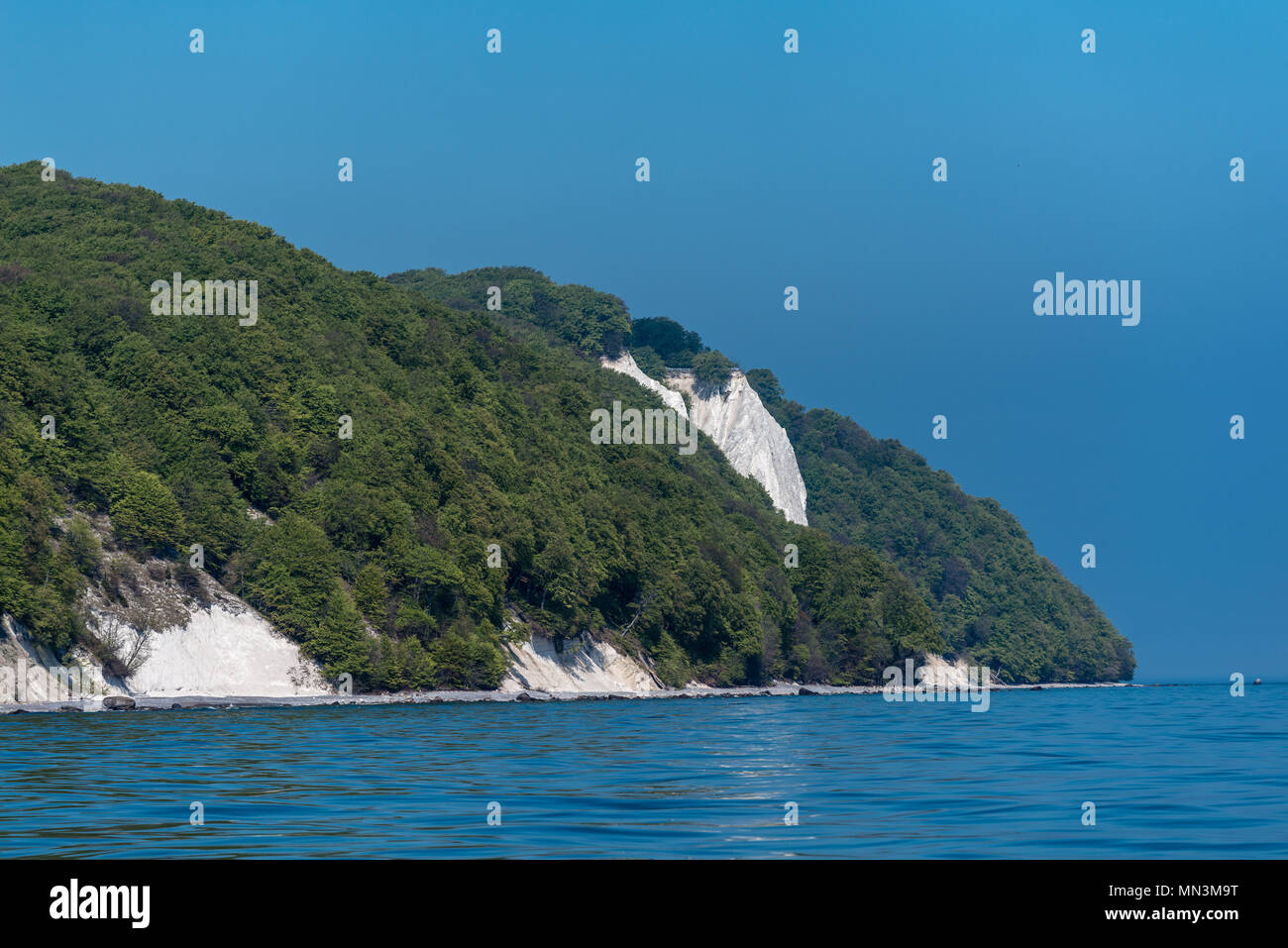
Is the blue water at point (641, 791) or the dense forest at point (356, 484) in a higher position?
the dense forest at point (356, 484)

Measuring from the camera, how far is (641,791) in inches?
930

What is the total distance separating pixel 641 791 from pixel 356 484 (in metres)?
76.2

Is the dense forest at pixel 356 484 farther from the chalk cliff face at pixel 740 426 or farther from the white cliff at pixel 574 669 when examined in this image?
the chalk cliff face at pixel 740 426

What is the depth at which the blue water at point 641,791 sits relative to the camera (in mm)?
16500

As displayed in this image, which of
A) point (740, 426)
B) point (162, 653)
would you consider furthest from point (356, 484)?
point (740, 426)

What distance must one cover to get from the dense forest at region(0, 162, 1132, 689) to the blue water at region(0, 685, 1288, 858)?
35.0 metres

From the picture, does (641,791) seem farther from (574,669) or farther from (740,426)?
(740,426)

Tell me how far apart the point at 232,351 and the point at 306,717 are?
5671 centimetres

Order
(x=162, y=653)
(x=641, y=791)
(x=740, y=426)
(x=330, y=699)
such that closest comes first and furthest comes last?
(x=641, y=791), (x=162, y=653), (x=330, y=699), (x=740, y=426)

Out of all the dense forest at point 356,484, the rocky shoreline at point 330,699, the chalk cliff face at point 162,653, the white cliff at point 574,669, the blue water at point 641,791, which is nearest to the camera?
the blue water at point 641,791

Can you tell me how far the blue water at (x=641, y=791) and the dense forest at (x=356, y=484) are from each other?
3503 cm

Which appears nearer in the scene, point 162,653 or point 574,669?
point 162,653

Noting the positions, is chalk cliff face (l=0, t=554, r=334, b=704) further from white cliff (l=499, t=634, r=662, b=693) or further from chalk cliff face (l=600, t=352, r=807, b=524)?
chalk cliff face (l=600, t=352, r=807, b=524)

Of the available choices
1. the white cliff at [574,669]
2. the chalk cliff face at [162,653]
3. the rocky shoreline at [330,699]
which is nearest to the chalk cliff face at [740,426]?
the rocky shoreline at [330,699]
